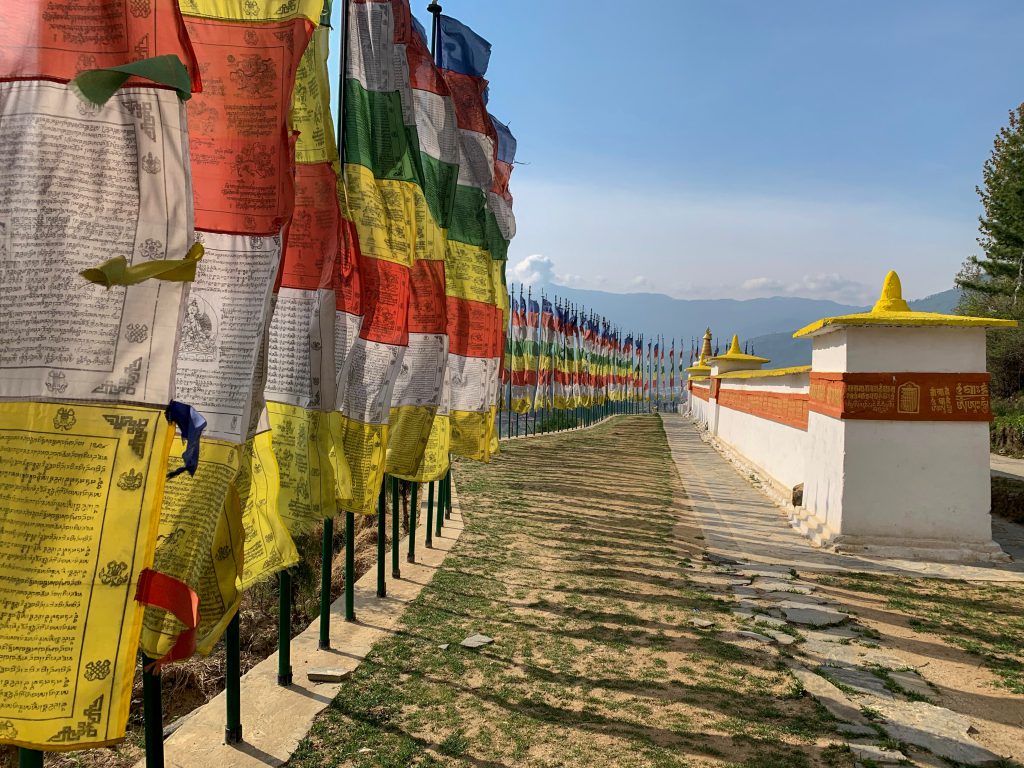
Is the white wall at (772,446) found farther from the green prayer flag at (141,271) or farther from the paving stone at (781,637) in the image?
the green prayer flag at (141,271)

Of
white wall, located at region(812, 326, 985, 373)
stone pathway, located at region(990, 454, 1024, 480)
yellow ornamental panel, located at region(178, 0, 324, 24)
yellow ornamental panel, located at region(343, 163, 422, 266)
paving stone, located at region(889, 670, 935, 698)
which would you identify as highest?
yellow ornamental panel, located at region(178, 0, 324, 24)

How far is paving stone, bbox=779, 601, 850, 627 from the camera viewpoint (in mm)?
5379

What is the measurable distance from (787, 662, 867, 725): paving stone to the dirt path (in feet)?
0.22

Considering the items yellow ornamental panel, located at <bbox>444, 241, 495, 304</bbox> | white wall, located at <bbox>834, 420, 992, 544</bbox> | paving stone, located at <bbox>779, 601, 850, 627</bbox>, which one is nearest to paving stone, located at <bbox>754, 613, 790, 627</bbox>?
paving stone, located at <bbox>779, 601, 850, 627</bbox>

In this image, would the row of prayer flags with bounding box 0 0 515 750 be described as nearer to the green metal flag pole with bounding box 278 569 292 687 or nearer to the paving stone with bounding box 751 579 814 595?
the green metal flag pole with bounding box 278 569 292 687

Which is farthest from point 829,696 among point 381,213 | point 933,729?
point 381,213

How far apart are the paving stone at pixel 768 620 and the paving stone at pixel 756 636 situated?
0.26 m

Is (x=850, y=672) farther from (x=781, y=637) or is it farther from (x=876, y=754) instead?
(x=876, y=754)

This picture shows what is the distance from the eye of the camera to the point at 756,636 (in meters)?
5.04

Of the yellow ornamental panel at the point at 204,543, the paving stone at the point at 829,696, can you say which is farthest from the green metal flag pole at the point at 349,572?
the paving stone at the point at 829,696

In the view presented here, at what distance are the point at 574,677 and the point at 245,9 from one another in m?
3.74

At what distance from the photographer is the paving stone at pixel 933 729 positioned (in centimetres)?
347

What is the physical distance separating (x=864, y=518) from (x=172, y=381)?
7310 millimetres

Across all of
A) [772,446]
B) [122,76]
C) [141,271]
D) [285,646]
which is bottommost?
[285,646]
